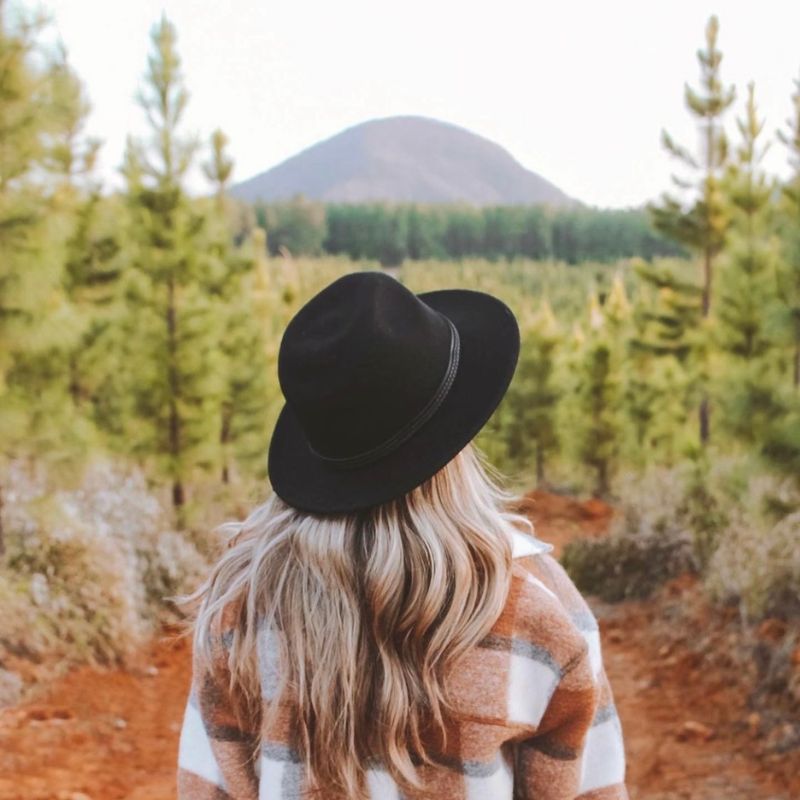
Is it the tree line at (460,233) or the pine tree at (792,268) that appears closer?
the pine tree at (792,268)

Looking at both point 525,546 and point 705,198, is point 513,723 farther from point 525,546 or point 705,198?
point 705,198

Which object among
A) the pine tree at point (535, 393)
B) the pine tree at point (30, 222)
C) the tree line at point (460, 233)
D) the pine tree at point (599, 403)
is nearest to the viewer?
the pine tree at point (30, 222)

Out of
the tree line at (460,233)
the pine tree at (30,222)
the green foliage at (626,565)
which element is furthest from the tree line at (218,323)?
the tree line at (460,233)

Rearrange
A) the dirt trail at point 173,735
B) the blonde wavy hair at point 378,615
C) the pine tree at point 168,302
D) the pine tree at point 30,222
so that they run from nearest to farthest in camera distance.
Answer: the blonde wavy hair at point 378,615 → the dirt trail at point 173,735 → the pine tree at point 30,222 → the pine tree at point 168,302

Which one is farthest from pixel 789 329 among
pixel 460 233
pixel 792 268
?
pixel 460 233

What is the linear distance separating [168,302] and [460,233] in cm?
8091

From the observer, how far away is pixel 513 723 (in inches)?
50.4

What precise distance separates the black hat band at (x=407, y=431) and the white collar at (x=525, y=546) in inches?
9.1

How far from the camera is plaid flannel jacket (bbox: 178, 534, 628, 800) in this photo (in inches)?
49.8

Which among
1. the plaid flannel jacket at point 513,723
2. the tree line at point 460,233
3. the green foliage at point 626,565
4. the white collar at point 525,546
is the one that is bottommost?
the green foliage at point 626,565

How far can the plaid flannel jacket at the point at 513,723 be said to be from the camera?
4.15 ft

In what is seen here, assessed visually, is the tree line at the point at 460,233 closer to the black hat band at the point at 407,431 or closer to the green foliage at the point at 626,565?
the green foliage at the point at 626,565

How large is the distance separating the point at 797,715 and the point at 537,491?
1182 cm

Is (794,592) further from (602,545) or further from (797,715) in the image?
(602,545)
